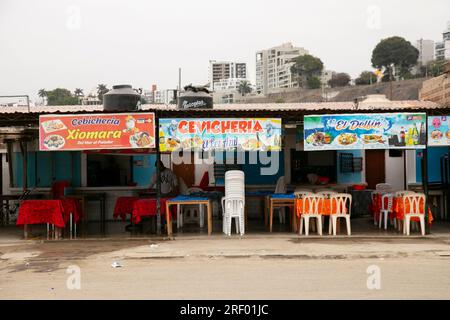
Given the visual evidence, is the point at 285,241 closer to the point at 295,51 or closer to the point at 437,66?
the point at 437,66

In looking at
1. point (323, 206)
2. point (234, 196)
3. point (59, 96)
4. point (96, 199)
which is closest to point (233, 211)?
point (234, 196)

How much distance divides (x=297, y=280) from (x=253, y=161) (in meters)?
9.18

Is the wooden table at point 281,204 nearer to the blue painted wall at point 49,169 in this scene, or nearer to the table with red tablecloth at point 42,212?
the table with red tablecloth at point 42,212

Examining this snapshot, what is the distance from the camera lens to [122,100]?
16016 mm

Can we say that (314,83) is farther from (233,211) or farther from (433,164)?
(233,211)

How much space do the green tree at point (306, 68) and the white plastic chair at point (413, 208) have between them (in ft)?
257

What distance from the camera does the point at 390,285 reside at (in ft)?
25.3

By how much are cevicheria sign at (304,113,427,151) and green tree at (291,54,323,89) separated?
78.2 m

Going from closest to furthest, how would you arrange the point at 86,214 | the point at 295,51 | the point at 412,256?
the point at 412,256 < the point at 86,214 < the point at 295,51

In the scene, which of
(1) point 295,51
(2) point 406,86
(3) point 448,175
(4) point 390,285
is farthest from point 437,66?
(4) point 390,285

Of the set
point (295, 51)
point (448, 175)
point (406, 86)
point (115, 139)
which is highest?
point (295, 51)

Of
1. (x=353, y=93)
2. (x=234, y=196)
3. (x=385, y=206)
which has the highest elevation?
(x=353, y=93)

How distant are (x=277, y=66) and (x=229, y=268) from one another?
10046 cm
